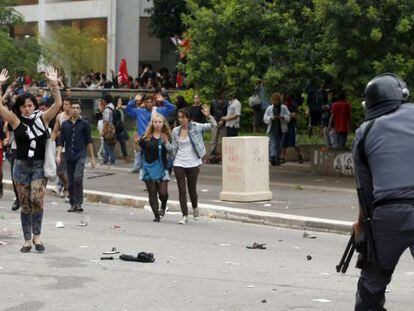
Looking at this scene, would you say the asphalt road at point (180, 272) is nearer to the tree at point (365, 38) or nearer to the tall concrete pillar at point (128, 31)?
the tree at point (365, 38)

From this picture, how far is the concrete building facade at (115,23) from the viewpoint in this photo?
48875mm

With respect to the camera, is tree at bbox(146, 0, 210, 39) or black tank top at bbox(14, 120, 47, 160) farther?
tree at bbox(146, 0, 210, 39)

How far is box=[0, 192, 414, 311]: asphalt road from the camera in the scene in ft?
29.1

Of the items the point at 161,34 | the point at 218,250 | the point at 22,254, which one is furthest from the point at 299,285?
the point at 161,34

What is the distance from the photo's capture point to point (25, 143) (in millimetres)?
11648

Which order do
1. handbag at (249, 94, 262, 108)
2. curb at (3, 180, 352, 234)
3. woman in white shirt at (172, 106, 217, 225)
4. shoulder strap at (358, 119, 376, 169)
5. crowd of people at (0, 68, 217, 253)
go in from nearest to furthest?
shoulder strap at (358, 119, 376, 169) → crowd of people at (0, 68, 217, 253) → curb at (3, 180, 352, 234) → woman in white shirt at (172, 106, 217, 225) → handbag at (249, 94, 262, 108)

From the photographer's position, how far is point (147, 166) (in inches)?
629

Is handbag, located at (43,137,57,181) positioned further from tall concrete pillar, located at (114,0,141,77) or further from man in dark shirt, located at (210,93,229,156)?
tall concrete pillar, located at (114,0,141,77)

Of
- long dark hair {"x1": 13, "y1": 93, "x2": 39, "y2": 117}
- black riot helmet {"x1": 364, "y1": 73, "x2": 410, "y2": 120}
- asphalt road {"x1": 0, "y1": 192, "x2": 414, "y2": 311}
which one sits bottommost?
asphalt road {"x1": 0, "y1": 192, "x2": 414, "y2": 311}

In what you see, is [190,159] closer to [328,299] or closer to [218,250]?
[218,250]

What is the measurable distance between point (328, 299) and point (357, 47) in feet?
39.7

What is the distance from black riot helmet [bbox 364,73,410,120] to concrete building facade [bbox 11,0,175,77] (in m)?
40.2

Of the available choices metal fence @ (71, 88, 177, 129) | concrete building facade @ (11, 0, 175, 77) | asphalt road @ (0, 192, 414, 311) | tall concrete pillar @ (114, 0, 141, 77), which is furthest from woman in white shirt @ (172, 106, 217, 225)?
tall concrete pillar @ (114, 0, 141, 77)

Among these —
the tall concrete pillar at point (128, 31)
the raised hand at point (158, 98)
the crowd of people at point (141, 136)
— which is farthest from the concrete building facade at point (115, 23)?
the raised hand at point (158, 98)
